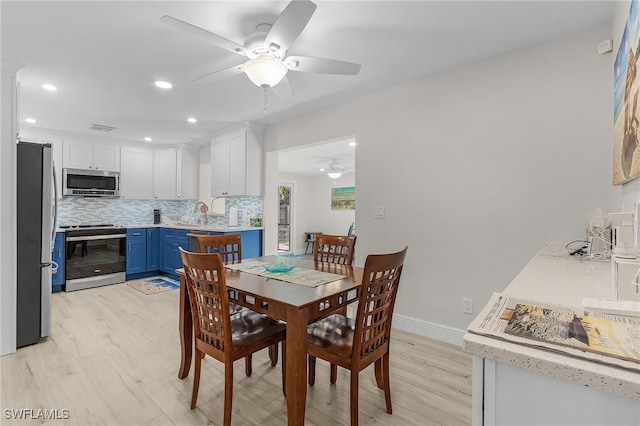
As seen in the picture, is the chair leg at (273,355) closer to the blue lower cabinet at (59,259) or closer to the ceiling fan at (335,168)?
the blue lower cabinet at (59,259)

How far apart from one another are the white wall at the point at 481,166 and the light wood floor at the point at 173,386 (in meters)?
0.71

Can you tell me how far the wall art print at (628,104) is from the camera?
1265 millimetres

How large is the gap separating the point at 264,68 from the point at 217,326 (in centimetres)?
147

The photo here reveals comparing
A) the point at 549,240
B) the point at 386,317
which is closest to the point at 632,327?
the point at 386,317

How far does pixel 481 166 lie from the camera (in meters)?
2.53

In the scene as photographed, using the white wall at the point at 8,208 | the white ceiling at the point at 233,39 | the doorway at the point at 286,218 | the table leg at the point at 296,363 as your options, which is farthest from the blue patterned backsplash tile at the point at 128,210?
the table leg at the point at 296,363

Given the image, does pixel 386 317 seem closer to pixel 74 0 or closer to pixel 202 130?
pixel 74 0

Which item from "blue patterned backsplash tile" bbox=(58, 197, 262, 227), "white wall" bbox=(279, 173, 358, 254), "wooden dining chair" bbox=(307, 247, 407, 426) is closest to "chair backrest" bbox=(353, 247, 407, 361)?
"wooden dining chair" bbox=(307, 247, 407, 426)

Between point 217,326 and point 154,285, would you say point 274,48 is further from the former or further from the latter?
point 154,285

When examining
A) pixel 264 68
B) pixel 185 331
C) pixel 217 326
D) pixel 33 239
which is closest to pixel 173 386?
pixel 185 331

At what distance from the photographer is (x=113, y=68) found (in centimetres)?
263

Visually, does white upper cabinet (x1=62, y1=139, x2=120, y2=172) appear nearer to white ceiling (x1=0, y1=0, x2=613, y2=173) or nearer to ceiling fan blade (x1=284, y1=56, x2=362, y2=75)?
white ceiling (x1=0, y1=0, x2=613, y2=173)

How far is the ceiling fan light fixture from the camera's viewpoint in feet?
5.82

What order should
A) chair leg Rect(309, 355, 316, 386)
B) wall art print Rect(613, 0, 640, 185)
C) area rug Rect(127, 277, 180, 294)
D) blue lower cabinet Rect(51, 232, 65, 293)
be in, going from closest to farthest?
wall art print Rect(613, 0, 640, 185) < chair leg Rect(309, 355, 316, 386) < blue lower cabinet Rect(51, 232, 65, 293) < area rug Rect(127, 277, 180, 294)
